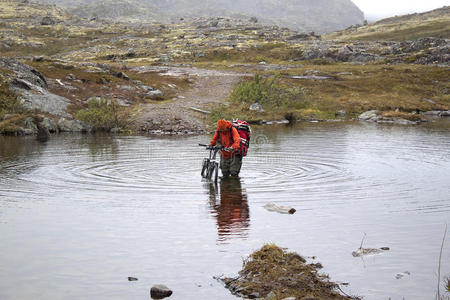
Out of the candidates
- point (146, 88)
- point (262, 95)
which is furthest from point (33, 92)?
point (262, 95)

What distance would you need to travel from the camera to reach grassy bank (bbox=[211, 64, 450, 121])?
57000 millimetres

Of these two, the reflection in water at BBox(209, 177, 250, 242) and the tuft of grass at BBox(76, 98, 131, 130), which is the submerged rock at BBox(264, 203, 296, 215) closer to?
the reflection in water at BBox(209, 177, 250, 242)

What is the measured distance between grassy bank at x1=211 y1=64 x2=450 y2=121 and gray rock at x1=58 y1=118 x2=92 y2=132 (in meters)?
11.1

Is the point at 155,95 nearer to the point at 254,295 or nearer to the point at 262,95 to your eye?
the point at 262,95

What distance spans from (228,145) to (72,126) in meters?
28.3

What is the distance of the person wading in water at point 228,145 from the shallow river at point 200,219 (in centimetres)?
121

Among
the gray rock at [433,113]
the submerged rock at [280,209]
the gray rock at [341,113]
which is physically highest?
the gray rock at [341,113]

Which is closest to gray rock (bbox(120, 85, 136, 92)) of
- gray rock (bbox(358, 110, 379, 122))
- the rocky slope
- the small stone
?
the rocky slope

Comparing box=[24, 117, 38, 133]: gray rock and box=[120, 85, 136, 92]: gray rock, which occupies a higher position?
box=[120, 85, 136, 92]: gray rock

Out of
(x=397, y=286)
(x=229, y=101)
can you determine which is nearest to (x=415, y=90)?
(x=229, y=101)

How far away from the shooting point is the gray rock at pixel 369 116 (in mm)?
55781

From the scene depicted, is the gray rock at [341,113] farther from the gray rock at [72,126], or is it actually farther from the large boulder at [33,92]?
the large boulder at [33,92]

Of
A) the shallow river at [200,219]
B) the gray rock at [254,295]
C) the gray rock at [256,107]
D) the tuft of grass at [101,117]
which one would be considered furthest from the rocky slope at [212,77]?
the gray rock at [254,295]

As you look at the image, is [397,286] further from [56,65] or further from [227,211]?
[56,65]
